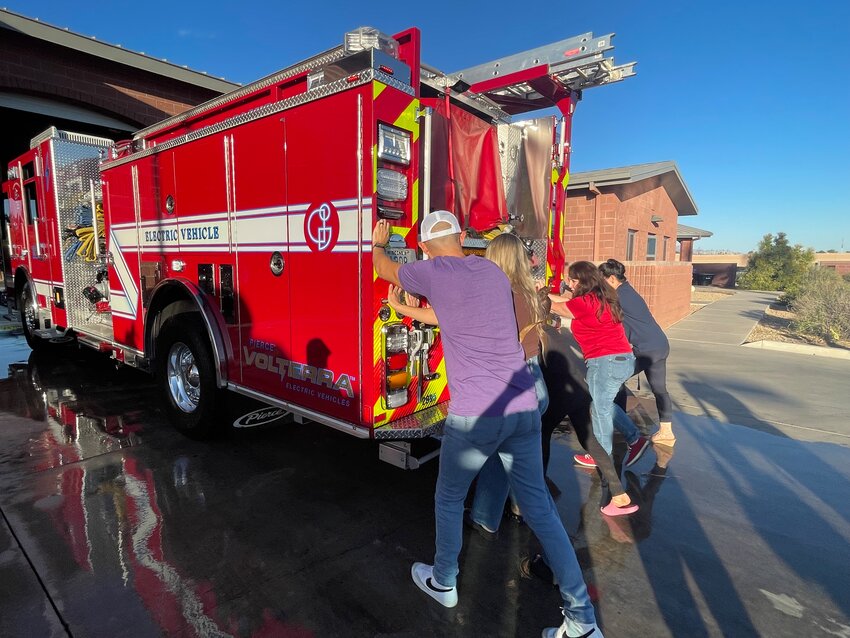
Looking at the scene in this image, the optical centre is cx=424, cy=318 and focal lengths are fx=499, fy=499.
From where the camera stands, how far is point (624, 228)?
42.6ft

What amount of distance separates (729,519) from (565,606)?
1.93m

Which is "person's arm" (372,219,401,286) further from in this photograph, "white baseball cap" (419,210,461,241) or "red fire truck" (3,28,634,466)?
"white baseball cap" (419,210,461,241)

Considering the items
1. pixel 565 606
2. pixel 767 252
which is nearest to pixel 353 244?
pixel 565 606

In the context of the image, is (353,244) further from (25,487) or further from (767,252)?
(767,252)

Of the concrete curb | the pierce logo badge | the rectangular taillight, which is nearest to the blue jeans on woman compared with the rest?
the rectangular taillight

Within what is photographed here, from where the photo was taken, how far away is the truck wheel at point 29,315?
7.70 meters

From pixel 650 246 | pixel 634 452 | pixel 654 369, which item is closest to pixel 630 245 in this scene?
pixel 650 246

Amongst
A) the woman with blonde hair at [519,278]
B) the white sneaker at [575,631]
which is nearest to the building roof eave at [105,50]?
the woman with blonde hair at [519,278]

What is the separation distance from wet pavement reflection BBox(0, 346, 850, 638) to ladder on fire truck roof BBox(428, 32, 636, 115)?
127 inches

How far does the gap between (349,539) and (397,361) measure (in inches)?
44.3

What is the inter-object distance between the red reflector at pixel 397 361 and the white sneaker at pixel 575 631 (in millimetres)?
1550

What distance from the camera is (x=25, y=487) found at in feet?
11.9

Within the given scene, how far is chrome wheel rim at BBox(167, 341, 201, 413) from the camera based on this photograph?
173 inches

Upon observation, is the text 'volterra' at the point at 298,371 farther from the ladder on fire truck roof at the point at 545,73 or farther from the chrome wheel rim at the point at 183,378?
the ladder on fire truck roof at the point at 545,73
